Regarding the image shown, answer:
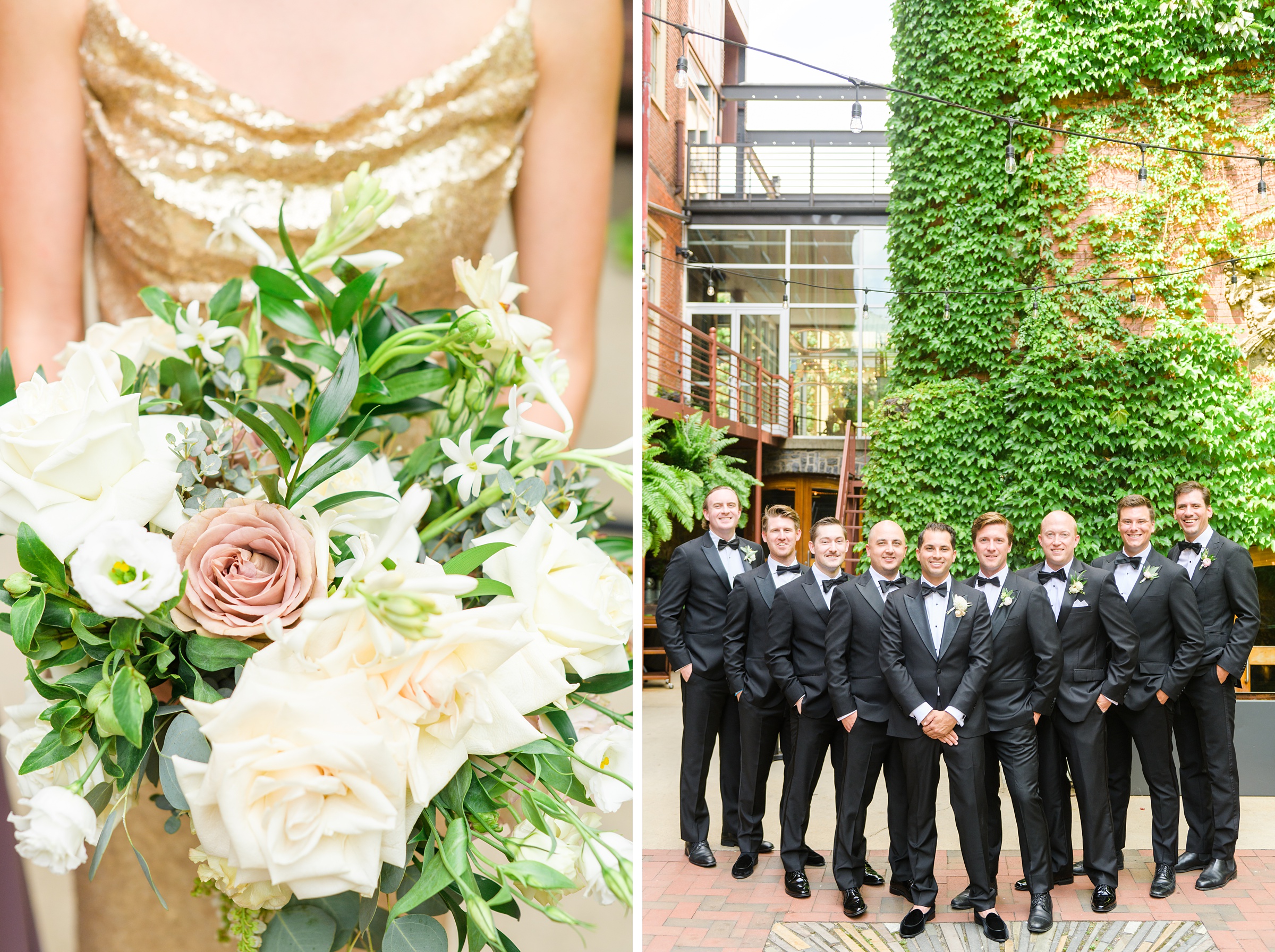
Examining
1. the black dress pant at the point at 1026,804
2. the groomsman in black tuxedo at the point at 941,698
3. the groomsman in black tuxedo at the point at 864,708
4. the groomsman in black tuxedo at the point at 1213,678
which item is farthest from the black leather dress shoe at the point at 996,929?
the groomsman in black tuxedo at the point at 1213,678

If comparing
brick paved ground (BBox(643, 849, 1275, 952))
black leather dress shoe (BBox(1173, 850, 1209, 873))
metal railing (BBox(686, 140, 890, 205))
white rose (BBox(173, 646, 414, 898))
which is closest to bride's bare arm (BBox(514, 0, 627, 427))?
white rose (BBox(173, 646, 414, 898))

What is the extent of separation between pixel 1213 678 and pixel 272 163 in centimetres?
339

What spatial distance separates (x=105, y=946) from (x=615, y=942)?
2.27 feet

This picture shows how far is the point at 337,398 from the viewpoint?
810 mm

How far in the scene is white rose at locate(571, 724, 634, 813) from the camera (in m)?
0.86

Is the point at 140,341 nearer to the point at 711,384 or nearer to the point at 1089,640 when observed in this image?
the point at 711,384

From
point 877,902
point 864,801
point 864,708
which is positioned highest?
point 864,708

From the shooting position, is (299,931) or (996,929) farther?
(996,929)

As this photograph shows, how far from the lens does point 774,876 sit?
3.41 metres

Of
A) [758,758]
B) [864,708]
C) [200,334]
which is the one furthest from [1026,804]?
[200,334]

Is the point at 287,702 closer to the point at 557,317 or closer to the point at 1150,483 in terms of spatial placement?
the point at 557,317

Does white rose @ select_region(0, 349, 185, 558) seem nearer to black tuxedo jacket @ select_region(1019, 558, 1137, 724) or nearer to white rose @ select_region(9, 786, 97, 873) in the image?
white rose @ select_region(9, 786, 97, 873)

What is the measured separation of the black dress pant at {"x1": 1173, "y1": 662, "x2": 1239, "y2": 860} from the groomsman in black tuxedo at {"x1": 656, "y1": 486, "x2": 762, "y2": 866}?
158 cm

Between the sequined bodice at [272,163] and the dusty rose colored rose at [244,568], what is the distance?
761mm
